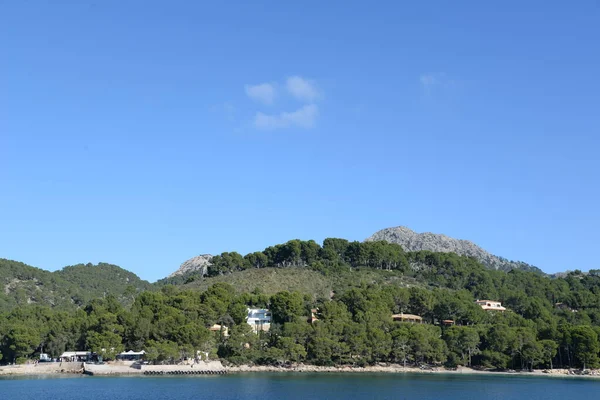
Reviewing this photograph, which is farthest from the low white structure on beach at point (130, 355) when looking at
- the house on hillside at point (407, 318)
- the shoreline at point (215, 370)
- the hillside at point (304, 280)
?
the house on hillside at point (407, 318)

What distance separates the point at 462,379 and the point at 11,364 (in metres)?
61.3

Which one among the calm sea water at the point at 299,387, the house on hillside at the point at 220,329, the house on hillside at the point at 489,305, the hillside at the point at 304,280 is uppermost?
the hillside at the point at 304,280

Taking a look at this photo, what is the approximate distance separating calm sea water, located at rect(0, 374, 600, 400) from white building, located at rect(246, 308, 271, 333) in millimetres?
19686

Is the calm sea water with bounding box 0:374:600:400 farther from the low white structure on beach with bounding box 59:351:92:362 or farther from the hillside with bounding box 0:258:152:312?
the hillside with bounding box 0:258:152:312

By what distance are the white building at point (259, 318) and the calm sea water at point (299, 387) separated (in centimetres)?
1969

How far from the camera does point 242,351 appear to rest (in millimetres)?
86000

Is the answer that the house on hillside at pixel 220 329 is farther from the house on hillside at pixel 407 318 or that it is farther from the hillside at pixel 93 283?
the hillside at pixel 93 283

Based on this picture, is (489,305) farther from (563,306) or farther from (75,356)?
(75,356)

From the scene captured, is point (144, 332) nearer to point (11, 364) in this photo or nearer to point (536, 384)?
point (11, 364)

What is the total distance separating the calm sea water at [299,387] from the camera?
193 ft

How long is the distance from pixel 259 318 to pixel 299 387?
121ft

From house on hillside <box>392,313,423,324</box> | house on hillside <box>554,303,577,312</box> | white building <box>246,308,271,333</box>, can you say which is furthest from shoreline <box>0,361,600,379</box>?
house on hillside <box>554,303,577,312</box>

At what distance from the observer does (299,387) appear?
65.1 m

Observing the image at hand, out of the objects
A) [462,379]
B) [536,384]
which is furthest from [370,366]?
[536,384]
